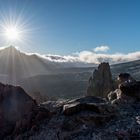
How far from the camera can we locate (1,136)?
2523 centimetres

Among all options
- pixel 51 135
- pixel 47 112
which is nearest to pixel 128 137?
pixel 51 135

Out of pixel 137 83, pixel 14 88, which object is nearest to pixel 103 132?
pixel 137 83

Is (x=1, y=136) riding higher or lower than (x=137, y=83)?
lower

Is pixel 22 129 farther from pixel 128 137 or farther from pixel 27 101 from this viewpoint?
pixel 128 137

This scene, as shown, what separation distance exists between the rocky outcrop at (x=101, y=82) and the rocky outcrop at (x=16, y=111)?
194 ft

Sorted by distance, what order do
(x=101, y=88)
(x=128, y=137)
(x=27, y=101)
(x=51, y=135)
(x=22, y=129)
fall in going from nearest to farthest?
(x=128, y=137), (x=51, y=135), (x=22, y=129), (x=27, y=101), (x=101, y=88)

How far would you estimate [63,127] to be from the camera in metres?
23.0

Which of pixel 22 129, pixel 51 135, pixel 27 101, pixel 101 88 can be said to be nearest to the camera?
pixel 51 135

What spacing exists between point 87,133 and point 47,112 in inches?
179

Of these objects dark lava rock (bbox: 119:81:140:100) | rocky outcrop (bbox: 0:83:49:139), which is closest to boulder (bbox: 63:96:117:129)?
rocky outcrop (bbox: 0:83:49:139)

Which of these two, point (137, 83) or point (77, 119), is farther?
point (137, 83)

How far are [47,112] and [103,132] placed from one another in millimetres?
5384

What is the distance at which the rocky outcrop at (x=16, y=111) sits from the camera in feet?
81.7

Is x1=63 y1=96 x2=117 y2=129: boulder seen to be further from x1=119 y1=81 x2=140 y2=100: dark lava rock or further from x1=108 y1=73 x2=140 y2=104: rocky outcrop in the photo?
x1=119 y1=81 x2=140 y2=100: dark lava rock
